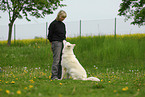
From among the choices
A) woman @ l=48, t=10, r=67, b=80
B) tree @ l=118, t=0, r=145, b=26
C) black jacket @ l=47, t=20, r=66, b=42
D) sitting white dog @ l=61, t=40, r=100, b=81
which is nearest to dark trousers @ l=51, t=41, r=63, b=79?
woman @ l=48, t=10, r=67, b=80

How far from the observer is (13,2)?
77.3ft

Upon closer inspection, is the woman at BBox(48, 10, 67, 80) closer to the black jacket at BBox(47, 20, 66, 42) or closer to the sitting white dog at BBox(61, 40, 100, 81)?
the black jacket at BBox(47, 20, 66, 42)

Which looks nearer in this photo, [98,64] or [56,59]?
[56,59]

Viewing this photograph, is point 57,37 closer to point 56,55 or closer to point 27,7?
point 56,55

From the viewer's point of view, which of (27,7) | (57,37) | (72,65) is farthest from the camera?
(27,7)

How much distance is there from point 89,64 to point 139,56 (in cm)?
442

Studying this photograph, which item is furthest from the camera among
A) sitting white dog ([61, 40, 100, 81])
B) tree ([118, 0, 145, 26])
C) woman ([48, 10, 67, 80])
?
tree ([118, 0, 145, 26])

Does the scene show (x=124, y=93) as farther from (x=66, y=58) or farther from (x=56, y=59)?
(x=56, y=59)

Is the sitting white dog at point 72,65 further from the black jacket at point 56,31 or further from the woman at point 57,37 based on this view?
the black jacket at point 56,31

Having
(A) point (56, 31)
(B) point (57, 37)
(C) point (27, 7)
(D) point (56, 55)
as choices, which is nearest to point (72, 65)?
(D) point (56, 55)

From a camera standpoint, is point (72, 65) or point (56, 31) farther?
point (56, 31)

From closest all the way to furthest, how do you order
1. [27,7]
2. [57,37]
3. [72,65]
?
[72,65] < [57,37] < [27,7]

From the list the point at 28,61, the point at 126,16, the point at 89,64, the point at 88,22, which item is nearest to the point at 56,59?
the point at 89,64

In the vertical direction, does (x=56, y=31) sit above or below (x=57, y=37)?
above
